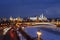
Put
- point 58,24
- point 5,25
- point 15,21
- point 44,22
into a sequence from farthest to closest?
point 15,21 < point 5,25 < point 44,22 < point 58,24

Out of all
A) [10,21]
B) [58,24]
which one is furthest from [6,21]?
[58,24]

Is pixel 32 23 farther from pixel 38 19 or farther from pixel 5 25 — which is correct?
pixel 5 25

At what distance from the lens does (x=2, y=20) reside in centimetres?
5116

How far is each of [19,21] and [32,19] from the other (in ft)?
11.8

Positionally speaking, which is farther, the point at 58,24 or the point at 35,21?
the point at 35,21

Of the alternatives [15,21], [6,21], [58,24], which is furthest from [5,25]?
[58,24]

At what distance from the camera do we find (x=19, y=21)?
54.2 m

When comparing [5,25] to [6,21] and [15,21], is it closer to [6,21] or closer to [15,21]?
[6,21]

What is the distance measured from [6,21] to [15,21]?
12.8 feet

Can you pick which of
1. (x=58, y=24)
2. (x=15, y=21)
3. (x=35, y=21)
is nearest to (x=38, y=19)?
(x=35, y=21)

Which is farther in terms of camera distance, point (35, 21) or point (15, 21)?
point (15, 21)

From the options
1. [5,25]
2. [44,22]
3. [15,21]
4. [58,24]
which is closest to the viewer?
[58,24]

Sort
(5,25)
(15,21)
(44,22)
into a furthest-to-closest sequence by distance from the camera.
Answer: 1. (15,21)
2. (5,25)
3. (44,22)

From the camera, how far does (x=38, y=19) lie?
49.8m
